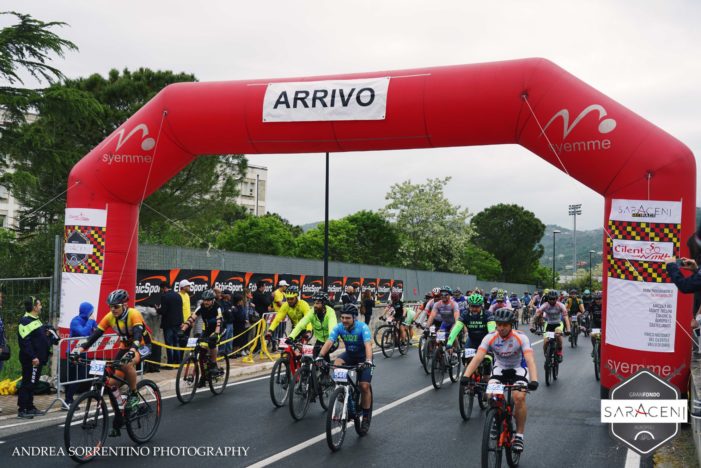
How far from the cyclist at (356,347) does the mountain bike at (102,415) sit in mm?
2445

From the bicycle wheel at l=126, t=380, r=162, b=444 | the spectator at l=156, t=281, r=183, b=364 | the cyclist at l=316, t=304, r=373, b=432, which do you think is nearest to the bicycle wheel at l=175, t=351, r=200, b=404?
the bicycle wheel at l=126, t=380, r=162, b=444

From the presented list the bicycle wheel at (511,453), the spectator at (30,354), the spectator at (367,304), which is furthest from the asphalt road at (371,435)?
the spectator at (367,304)

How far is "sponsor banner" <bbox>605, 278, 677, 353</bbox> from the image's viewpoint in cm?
1005

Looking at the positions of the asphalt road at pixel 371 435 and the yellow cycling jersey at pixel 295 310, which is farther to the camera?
the yellow cycling jersey at pixel 295 310

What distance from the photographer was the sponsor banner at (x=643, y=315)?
1005 centimetres

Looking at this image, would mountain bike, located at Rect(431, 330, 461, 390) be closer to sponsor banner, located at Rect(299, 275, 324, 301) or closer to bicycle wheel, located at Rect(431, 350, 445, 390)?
bicycle wheel, located at Rect(431, 350, 445, 390)

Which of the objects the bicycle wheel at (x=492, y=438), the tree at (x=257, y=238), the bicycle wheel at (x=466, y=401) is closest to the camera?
the bicycle wheel at (x=492, y=438)

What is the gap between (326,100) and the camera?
12547 millimetres

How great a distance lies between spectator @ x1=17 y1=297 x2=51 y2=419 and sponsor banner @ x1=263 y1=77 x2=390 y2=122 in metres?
5.35

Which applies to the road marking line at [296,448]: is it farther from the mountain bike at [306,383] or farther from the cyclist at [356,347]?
the mountain bike at [306,383]

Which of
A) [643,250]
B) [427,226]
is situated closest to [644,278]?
[643,250]

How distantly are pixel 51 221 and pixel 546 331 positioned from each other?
74.9 ft

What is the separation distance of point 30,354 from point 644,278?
→ 9555 mm

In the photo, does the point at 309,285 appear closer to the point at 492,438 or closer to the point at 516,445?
the point at 516,445
